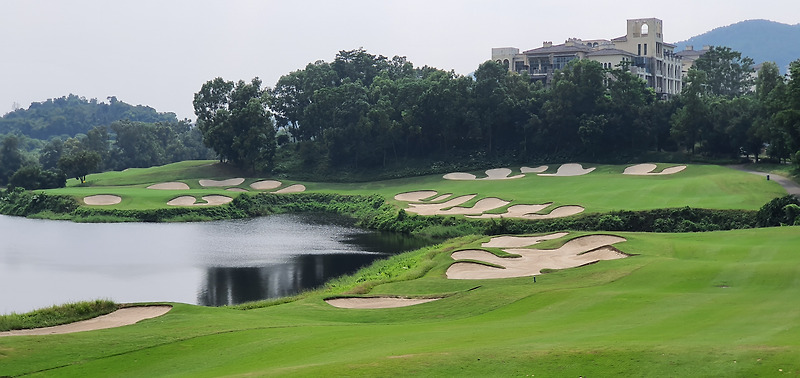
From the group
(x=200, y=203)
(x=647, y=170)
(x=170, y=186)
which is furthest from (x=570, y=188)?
(x=170, y=186)

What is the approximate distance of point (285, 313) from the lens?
24578mm

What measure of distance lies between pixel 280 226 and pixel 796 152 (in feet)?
117

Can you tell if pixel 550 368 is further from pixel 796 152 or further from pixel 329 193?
pixel 329 193

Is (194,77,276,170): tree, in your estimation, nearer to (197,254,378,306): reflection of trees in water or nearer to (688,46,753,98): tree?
(197,254,378,306): reflection of trees in water

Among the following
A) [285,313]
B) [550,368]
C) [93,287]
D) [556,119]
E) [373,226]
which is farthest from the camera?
[556,119]

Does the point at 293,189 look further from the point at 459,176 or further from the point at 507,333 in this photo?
the point at 507,333

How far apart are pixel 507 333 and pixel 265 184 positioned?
213 ft

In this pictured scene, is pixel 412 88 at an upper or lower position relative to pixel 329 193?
upper

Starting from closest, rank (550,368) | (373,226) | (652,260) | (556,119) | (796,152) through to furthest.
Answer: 1. (550,368)
2. (652,260)
3. (796,152)
4. (373,226)
5. (556,119)

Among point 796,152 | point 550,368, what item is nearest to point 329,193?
point 796,152

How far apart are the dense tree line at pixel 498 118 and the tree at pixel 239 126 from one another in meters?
0.16

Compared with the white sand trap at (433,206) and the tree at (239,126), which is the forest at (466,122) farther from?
the white sand trap at (433,206)

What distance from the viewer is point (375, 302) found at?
87.2ft

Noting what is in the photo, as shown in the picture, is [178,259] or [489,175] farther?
[489,175]
